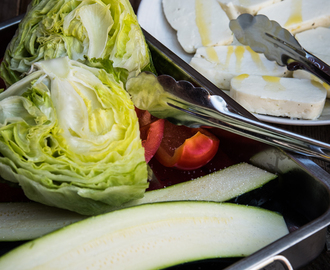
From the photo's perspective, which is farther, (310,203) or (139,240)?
(310,203)

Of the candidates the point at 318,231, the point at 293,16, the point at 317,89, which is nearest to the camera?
the point at 318,231

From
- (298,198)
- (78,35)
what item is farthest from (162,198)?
(78,35)

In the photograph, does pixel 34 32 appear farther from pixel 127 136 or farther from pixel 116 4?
pixel 127 136

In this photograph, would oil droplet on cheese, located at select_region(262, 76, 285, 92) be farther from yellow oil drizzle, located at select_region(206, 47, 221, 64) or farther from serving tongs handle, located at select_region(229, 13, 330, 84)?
yellow oil drizzle, located at select_region(206, 47, 221, 64)

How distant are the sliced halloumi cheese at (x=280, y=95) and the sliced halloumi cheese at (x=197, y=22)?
33cm

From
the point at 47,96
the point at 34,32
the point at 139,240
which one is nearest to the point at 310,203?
the point at 139,240

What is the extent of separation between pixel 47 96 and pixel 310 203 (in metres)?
0.78

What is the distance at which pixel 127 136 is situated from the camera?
98cm

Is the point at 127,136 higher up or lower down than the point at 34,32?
lower down

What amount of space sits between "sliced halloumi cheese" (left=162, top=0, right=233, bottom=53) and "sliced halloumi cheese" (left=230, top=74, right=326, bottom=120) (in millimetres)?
333

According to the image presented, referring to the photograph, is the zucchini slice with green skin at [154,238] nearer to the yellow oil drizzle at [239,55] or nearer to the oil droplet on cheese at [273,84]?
the oil droplet on cheese at [273,84]

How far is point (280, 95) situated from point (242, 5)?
682 millimetres

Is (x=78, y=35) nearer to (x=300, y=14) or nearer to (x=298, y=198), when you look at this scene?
(x=298, y=198)

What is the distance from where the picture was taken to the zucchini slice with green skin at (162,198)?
0.96 m
